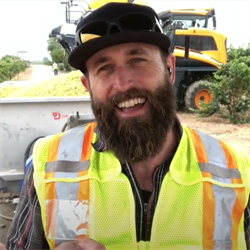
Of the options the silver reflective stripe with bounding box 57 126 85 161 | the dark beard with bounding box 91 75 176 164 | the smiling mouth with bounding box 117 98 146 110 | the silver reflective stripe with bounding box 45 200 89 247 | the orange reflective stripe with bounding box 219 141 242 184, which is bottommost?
the silver reflective stripe with bounding box 45 200 89 247

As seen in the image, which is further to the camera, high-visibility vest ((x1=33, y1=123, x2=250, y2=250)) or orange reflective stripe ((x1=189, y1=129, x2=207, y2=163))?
orange reflective stripe ((x1=189, y1=129, x2=207, y2=163))

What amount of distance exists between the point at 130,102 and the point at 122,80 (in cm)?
10

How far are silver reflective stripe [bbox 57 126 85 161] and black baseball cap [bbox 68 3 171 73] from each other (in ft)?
1.19

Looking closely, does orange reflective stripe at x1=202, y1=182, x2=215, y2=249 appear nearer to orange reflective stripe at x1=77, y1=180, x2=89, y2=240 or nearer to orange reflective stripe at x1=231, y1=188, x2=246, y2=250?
orange reflective stripe at x1=231, y1=188, x2=246, y2=250

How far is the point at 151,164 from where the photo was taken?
1543mm

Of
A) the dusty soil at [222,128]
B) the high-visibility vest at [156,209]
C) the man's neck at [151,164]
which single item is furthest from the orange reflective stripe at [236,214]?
the dusty soil at [222,128]

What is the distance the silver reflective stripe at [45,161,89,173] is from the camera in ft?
4.87

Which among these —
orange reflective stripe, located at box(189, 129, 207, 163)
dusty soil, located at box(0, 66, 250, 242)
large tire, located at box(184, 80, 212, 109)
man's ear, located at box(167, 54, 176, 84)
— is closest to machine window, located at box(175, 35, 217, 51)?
large tire, located at box(184, 80, 212, 109)

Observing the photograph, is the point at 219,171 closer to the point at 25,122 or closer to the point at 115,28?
the point at 115,28

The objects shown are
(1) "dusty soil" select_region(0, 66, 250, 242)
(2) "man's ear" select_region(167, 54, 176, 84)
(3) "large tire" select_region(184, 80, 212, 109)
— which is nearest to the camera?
(2) "man's ear" select_region(167, 54, 176, 84)

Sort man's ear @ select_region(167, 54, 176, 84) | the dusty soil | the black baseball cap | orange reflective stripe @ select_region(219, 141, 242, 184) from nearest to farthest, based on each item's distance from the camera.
Result: the black baseball cap, orange reflective stripe @ select_region(219, 141, 242, 184), man's ear @ select_region(167, 54, 176, 84), the dusty soil

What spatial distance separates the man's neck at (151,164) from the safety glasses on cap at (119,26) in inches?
19.3

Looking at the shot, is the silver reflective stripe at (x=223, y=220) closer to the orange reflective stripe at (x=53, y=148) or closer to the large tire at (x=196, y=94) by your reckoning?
the orange reflective stripe at (x=53, y=148)

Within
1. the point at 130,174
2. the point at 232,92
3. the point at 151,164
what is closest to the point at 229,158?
the point at 151,164
